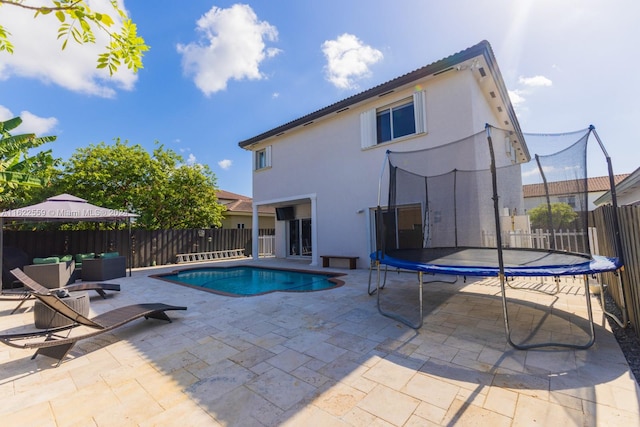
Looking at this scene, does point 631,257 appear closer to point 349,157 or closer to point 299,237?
point 349,157

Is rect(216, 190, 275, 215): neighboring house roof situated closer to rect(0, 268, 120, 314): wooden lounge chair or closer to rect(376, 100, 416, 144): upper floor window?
rect(376, 100, 416, 144): upper floor window

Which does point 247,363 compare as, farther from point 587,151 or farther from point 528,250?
point 528,250

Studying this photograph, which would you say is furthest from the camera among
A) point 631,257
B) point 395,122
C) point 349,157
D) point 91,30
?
point 349,157

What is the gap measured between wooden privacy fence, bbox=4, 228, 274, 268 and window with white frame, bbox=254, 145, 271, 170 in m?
4.52

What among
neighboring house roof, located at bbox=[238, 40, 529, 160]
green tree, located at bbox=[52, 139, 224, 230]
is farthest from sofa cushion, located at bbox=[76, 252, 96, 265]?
neighboring house roof, located at bbox=[238, 40, 529, 160]

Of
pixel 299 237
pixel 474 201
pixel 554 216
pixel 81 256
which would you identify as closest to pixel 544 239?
pixel 554 216

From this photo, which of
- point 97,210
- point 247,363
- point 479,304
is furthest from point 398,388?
point 97,210

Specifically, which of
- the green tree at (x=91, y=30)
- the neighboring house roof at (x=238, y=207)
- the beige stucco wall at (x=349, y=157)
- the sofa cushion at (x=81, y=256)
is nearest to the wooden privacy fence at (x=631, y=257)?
the beige stucco wall at (x=349, y=157)

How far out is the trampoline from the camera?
14.5ft

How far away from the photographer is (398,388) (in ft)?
8.32

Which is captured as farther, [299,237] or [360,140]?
[299,237]

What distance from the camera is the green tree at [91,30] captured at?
1792 mm

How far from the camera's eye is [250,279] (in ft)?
32.0

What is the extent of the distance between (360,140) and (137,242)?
35.4 ft
